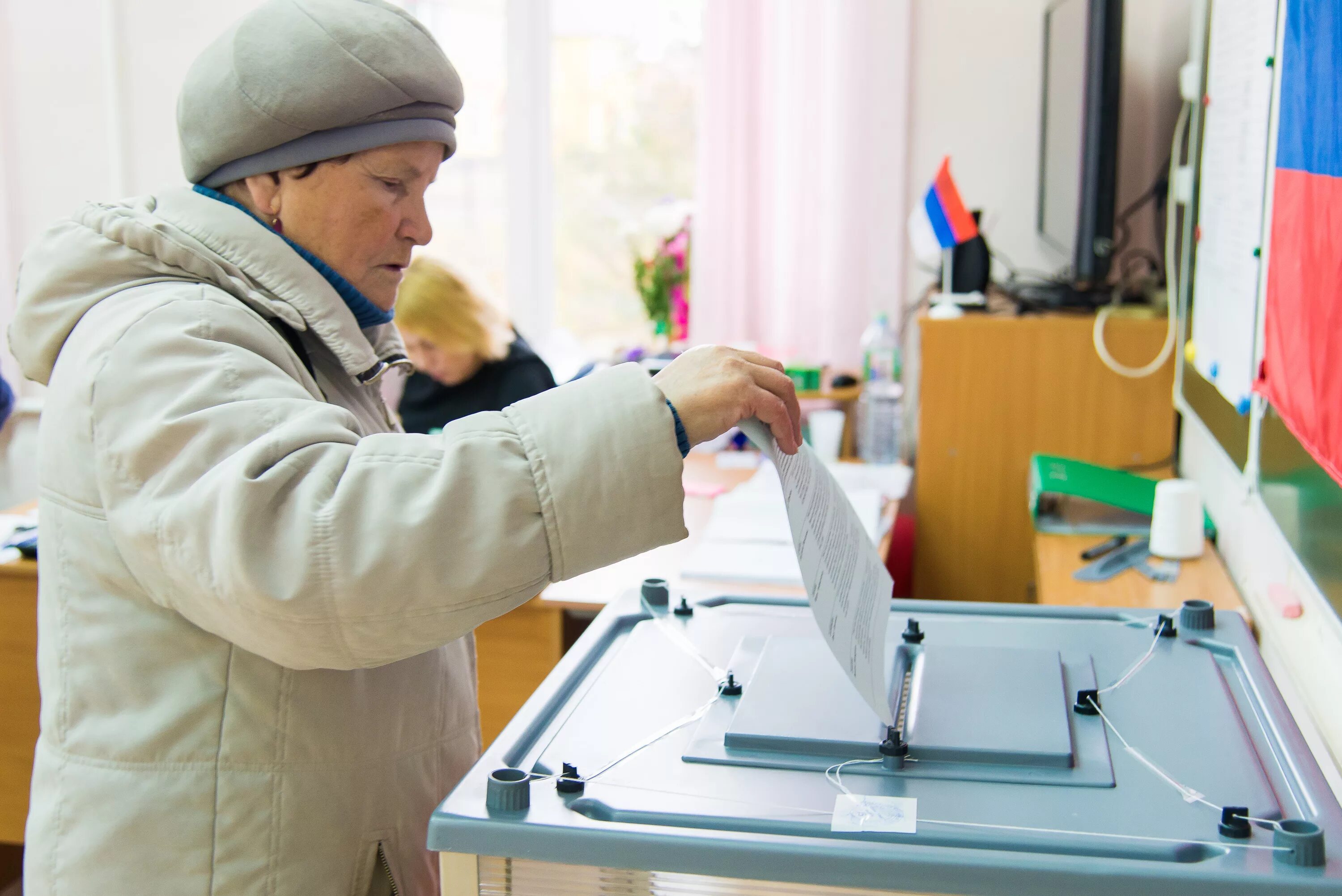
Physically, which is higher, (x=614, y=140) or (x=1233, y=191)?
(x=614, y=140)

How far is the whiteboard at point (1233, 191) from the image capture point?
149cm

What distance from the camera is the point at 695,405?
→ 82 centimetres

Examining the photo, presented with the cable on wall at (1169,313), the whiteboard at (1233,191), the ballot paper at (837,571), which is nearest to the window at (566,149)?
the cable on wall at (1169,313)

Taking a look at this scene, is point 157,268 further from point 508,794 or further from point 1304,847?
point 1304,847

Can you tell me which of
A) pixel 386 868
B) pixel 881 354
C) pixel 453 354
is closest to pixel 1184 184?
pixel 881 354

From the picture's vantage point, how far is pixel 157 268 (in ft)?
3.01

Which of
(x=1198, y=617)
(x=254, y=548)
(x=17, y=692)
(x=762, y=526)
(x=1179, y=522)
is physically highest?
(x=254, y=548)

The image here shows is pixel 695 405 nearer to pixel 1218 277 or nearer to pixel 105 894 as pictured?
pixel 105 894

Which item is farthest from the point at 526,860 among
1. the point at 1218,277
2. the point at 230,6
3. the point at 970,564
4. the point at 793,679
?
the point at 230,6

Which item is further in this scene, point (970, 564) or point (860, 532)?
point (970, 564)

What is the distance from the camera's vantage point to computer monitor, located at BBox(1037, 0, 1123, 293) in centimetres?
234

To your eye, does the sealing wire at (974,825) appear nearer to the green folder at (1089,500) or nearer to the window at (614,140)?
the green folder at (1089,500)

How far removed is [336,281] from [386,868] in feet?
1.64

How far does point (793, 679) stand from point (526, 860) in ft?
0.91
